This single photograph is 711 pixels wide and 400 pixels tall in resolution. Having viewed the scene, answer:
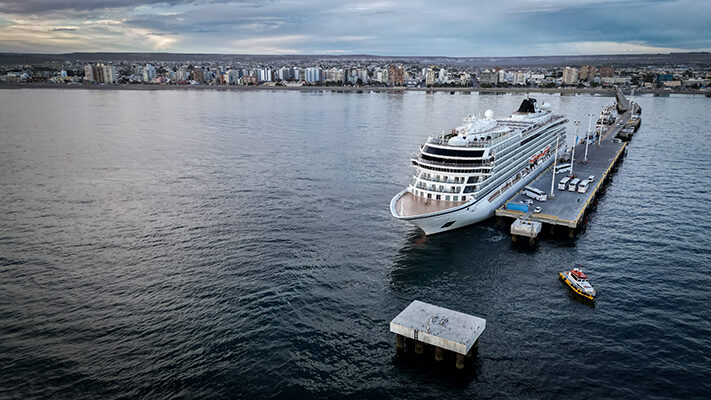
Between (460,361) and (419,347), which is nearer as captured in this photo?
(460,361)

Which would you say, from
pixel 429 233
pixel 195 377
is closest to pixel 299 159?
pixel 429 233

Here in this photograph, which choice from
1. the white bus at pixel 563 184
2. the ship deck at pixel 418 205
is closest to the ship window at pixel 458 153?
the ship deck at pixel 418 205

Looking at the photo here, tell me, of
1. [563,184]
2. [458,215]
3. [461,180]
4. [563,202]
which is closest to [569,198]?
[563,202]

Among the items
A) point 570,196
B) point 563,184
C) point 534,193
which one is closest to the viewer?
point 534,193

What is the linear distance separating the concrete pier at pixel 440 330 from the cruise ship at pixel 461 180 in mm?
16901

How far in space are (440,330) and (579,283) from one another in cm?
1574

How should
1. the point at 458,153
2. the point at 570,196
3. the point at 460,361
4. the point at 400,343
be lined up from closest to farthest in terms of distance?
the point at 460,361, the point at 400,343, the point at 458,153, the point at 570,196

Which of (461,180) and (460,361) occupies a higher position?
(461,180)

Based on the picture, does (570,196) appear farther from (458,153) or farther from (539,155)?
(458,153)

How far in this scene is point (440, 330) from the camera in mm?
30234

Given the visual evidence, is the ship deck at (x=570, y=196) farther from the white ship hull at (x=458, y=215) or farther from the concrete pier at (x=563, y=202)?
the white ship hull at (x=458, y=215)

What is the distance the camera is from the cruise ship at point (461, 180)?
50156 mm

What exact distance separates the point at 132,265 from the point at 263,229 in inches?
561

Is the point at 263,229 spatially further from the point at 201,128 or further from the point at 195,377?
the point at 201,128
